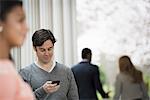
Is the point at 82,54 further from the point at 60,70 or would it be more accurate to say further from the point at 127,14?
the point at 60,70

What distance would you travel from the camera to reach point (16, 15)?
87cm

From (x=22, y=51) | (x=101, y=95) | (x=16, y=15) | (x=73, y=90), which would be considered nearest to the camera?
(x=16, y=15)

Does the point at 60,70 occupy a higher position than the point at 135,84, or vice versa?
the point at 60,70

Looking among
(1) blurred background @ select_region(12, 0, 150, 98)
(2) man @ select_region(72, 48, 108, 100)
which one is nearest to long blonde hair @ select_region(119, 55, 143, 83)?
(1) blurred background @ select_region(12, 0, 150, 98)

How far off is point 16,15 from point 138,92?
2728 mm

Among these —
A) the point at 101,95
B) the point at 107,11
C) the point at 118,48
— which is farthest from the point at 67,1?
the point at 101,95

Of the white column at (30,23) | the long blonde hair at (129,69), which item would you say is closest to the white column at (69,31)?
the white column at (30,23)

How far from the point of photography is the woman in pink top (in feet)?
2.77

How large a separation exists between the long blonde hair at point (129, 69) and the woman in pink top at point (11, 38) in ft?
8.59

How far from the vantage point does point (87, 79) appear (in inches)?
128

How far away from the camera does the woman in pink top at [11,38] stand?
0.84 metres

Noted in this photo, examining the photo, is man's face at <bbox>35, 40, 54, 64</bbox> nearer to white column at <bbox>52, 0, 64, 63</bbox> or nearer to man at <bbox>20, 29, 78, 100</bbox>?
man at <bbox>20, 29, 78, 100</bbox>

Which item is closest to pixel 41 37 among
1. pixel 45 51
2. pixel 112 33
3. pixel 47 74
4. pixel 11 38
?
pixel 45 51

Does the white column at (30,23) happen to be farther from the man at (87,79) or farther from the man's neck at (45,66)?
the man's neck at (45,66)
